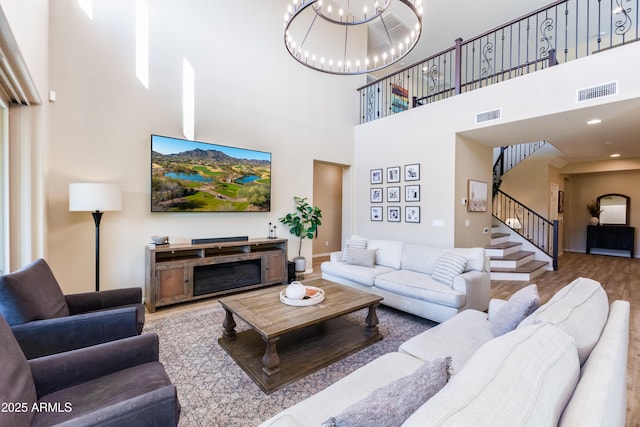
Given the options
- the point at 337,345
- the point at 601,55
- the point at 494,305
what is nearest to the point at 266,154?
the point at 337,345

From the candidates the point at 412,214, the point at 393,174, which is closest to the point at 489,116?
the point at 393,174

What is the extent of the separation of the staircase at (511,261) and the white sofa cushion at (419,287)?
272 centimetres

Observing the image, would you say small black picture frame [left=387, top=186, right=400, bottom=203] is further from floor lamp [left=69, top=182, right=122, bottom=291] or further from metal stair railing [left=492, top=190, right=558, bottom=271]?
floor lamp [left=69, top=182, right=122, bottom=291]

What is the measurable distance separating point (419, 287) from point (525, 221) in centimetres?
588

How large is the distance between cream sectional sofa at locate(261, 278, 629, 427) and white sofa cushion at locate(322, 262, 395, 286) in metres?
2.21

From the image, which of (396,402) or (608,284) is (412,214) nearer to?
(608,284)

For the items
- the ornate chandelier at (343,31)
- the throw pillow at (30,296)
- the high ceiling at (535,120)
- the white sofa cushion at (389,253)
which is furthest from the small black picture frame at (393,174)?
the throw pillow at (30,296)

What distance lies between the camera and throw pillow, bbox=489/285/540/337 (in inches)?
66.4

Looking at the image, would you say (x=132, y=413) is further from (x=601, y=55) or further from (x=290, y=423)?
(x=601, y=55)

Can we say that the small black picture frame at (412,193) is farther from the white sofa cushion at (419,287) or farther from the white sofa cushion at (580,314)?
the white sofa cushion at (580,314)

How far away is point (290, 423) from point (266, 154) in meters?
4.56

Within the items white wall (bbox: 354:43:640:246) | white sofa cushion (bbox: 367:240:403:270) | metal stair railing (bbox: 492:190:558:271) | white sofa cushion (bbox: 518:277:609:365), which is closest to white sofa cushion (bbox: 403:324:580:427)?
white sofa cushion (bbox: 518:277:609:365)

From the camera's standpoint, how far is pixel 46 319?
5.82 feet

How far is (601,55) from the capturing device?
11.0 ft
